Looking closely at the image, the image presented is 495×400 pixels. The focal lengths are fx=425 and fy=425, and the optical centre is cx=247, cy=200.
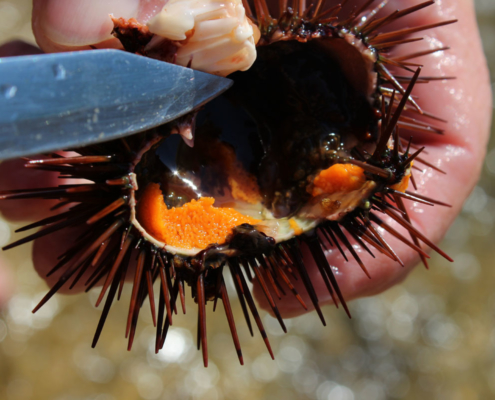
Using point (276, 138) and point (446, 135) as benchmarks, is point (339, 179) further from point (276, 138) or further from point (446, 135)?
point (446, 135)

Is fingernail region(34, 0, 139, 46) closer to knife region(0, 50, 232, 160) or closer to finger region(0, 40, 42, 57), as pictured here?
knife region(0, 50, 232, 160)

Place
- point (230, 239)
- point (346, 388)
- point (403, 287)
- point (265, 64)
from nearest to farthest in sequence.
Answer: point (230, 239) < point (265, 64) < point (346, 388) < point (403, 287)

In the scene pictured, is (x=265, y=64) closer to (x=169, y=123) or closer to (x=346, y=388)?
(x=169, y=123)

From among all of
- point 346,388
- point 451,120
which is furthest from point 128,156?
point 346,388

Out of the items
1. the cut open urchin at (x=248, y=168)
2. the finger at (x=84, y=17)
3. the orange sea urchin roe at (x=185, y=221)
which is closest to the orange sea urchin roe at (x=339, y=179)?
the cut open urchin at (x=248, y=168)

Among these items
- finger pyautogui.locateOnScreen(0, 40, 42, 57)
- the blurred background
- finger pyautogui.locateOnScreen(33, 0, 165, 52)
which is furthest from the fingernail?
the blurred background

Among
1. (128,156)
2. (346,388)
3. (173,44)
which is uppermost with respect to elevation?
(173,44)
